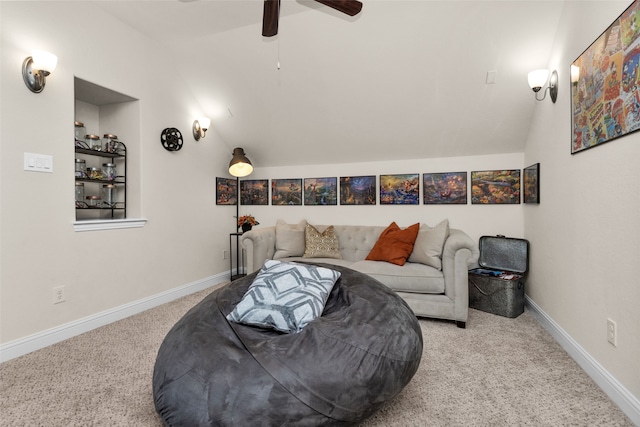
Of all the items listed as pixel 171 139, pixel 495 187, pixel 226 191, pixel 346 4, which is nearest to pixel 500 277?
pixel 495 187

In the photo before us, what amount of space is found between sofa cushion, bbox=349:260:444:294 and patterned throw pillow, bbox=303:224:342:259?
685 mm

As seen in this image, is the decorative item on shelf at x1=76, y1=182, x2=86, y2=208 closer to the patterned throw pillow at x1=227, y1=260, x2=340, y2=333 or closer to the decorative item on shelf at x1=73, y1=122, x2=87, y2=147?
the decorative item on shelf at x1=73, y1=122, x2=87, y2=147

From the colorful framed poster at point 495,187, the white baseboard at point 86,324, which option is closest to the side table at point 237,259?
the white baseboard at point 86,324

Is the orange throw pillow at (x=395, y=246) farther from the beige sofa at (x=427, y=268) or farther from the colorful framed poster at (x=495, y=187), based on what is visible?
the colorful framed poster at (x=495, y=187)

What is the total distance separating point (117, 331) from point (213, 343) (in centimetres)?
187

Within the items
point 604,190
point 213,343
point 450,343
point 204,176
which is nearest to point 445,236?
point 450,343

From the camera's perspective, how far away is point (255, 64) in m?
3.21

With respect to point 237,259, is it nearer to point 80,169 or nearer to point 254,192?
point 254,192

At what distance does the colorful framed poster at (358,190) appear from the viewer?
13.6 feet

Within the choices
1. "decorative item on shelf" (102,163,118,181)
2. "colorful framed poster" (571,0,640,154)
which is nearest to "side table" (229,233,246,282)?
"decorative item on shelf" (102,163,118,181)

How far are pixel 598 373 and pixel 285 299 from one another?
6.14 ft

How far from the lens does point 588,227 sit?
6.41ft

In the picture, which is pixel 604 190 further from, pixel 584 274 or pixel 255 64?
pixel 255 64

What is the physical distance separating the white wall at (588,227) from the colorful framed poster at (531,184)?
0.29 ft
